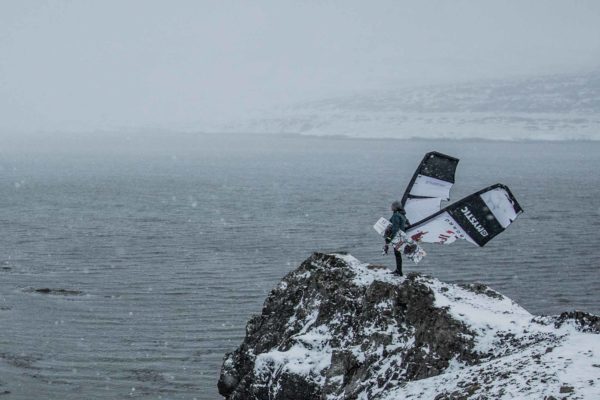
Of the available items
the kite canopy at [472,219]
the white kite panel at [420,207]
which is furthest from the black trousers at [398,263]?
the white kite panel at [420,207]

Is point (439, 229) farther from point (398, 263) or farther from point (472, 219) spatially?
point (398, 263)

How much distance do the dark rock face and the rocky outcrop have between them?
2 cm

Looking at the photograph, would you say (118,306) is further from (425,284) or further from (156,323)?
(425,284)

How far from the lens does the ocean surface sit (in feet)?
85.5

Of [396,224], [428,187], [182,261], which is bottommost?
[182,261]

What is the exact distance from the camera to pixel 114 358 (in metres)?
26.3

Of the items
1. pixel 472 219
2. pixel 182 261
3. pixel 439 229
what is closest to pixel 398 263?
pixel 439 229

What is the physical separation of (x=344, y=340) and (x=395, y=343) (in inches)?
48.2

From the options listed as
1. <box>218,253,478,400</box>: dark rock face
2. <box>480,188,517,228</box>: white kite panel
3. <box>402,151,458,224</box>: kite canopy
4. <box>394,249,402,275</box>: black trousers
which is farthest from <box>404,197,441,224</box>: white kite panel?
<box>218,253,478,400</box>: dark rock face

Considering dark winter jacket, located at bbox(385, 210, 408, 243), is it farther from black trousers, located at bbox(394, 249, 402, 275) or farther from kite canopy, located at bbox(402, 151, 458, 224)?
kite canopy, located at bbox(402, 151, 458, 224)

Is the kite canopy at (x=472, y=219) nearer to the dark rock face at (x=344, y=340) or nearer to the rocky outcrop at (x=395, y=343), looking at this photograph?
the rocky outcrop at (x=395, y=343)

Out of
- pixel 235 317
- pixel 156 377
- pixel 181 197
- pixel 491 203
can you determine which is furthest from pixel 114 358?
pixel 181 197

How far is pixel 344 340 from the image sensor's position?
56.0 feet

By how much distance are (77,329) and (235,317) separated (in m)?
5.80
